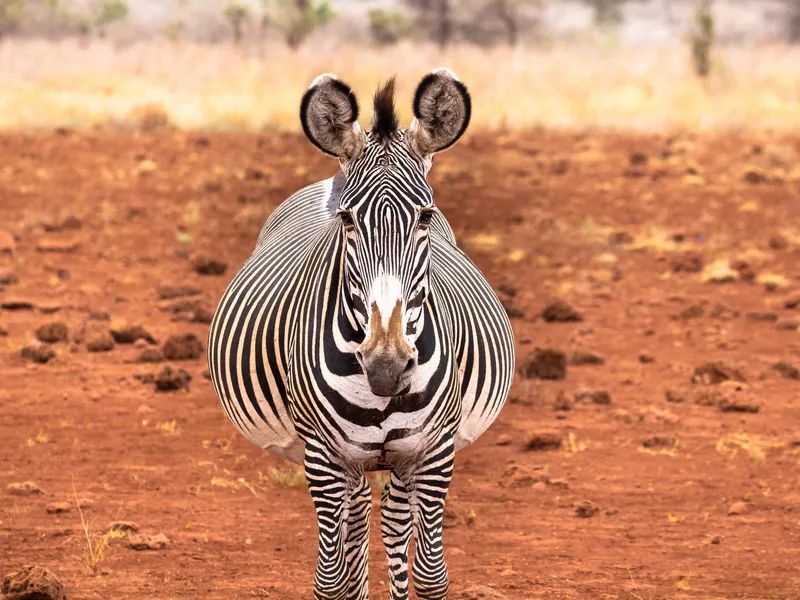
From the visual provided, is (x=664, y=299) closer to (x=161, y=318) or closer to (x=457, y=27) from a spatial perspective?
(x=161, y=318)

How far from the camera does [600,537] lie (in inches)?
259

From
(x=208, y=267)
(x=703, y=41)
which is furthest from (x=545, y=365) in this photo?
(x=703, y=41)

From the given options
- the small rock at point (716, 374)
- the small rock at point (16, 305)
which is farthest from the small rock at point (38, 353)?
the small rock at point (716, 374)

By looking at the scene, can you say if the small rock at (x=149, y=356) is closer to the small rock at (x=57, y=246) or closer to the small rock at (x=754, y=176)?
the small rock at (x=57, y=246)

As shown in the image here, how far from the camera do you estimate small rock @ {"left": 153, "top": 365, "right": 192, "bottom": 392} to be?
30.9 ft

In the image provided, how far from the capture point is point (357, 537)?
505 cm

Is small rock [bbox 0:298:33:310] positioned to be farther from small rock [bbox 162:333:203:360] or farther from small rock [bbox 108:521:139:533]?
small rock [bbox 108:521:139:533]

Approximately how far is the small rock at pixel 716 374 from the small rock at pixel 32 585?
611 cm

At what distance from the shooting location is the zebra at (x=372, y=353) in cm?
382

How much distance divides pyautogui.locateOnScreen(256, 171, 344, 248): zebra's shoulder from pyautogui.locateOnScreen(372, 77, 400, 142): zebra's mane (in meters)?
1.36

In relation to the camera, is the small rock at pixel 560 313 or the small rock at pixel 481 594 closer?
the small rock at pixel 481 594

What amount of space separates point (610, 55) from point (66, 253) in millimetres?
30782

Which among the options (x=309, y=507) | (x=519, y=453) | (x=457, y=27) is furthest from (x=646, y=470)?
(x=457, y=27)

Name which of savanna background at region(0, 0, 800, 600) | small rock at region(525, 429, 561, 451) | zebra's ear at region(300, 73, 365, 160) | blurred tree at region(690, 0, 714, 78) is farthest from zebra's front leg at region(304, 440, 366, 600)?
blurred tree at region(690, 0, 714, 78)
